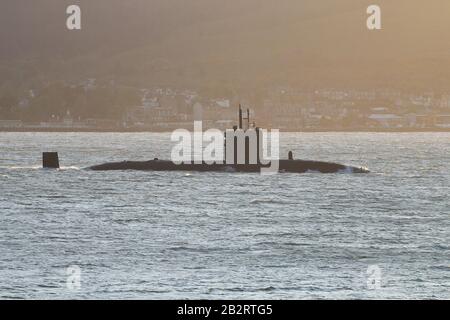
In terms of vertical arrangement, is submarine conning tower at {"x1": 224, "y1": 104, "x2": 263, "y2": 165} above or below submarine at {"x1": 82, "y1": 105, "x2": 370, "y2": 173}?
above

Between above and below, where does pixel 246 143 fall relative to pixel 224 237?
above

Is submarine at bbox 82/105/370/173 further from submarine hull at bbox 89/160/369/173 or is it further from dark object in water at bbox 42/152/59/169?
dark object in water at bbox 42/152/59/169

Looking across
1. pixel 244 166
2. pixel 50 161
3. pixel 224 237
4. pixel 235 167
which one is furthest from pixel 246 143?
pixel 224 237

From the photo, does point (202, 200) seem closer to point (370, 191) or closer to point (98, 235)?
point (370, 191)

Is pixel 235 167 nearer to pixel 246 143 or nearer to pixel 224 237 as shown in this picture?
pixel 246 143

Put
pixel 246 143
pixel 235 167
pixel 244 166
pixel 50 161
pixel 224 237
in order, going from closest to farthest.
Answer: pixel 224 237 < pixel 246 143 < pixel 235 167 < pixel 244 166 < pixel 50 161

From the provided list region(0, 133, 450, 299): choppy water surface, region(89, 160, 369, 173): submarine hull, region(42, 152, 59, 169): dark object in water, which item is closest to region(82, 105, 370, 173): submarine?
region(89, 160, 369, 173): submarine hull

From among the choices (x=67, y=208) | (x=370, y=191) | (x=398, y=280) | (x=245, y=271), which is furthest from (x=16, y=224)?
(x=370, y=191)
